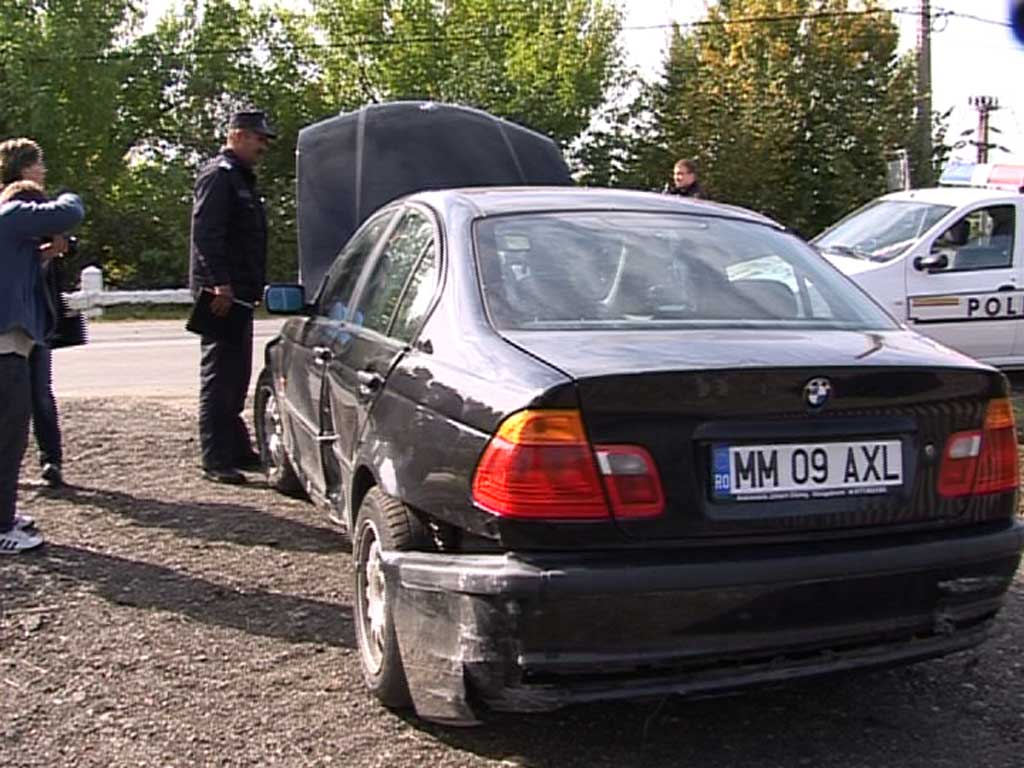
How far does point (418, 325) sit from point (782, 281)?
1202mm

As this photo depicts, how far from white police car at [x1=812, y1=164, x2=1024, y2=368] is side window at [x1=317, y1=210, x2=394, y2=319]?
6026mm

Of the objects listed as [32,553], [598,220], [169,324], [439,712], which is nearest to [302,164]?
[32,553]

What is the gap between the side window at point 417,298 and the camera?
3.87 m

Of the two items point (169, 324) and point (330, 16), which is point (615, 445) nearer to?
point (169, 324)

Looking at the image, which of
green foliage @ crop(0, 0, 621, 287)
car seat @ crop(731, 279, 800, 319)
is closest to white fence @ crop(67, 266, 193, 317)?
green foliage @ crop(0, 0, 621, 287)

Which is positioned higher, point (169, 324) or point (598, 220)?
point (598, 220)

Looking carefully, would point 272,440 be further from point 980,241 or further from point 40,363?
point 980,241

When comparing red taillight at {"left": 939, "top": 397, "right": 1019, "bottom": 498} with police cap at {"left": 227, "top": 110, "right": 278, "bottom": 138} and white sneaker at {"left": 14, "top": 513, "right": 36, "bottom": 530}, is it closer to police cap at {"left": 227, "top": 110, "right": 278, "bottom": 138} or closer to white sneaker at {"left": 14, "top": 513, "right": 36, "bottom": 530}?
white sneaker at {"left": 14, "top": 513, "right": 36, "bottom": 530}

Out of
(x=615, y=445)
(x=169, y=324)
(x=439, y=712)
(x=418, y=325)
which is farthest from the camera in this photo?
(x=169, y=324)

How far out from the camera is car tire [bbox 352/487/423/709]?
11.5 ft

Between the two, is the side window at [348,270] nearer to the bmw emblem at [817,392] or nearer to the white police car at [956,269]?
the bmw emblem at [817,392]

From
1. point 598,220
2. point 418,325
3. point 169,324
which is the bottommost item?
point 169,324

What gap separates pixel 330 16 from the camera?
96.6 feet

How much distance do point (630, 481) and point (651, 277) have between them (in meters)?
1.01
